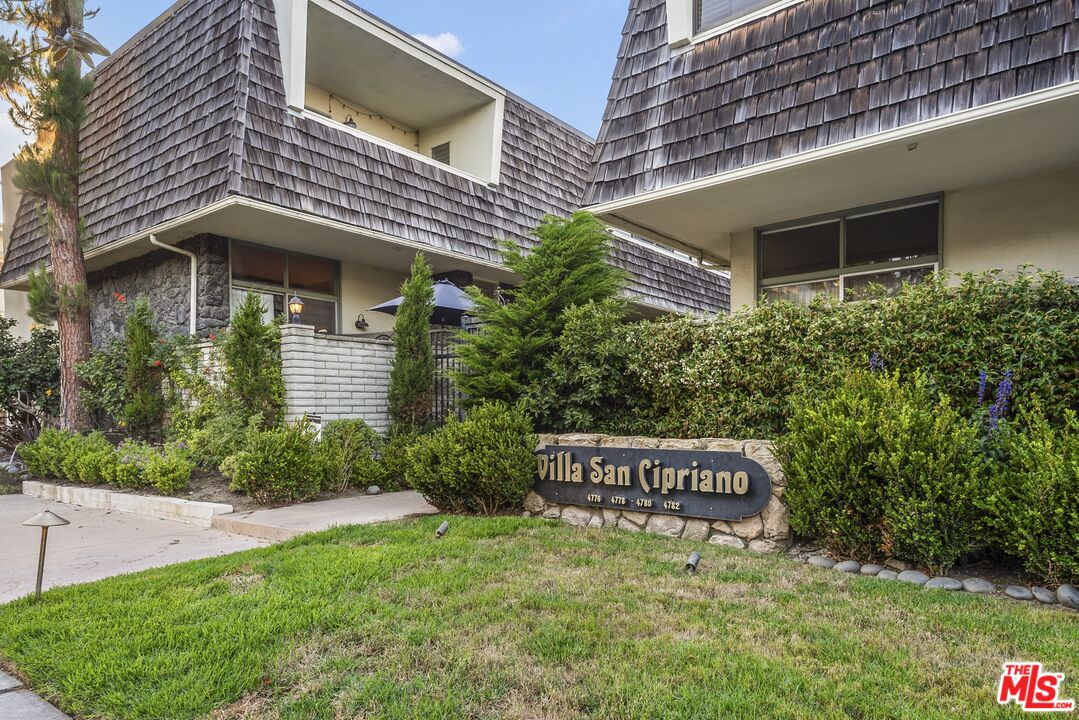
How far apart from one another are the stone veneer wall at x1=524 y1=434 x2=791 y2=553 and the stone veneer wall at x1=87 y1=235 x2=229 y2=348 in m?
5.87

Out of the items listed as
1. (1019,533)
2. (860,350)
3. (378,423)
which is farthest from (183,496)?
(1019,533)

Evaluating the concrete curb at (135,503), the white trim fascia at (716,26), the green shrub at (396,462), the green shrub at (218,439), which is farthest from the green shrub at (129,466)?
the white trim fascia at (716,26)

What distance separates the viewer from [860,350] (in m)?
4.80

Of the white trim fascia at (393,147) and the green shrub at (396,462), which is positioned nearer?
the green shrub at (396,462)

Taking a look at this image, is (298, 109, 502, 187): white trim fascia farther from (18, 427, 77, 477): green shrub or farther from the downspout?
(18, 427, 77, 477): green shrub

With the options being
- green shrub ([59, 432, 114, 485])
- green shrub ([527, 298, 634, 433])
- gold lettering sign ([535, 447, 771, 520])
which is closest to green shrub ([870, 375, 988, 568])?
gold lettering sign ([535, 447, 771, 520])

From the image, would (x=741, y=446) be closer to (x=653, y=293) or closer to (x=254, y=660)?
(x=254, y=660)

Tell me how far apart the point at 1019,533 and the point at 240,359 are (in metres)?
7.33

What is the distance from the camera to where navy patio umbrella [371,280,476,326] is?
9.05 meters

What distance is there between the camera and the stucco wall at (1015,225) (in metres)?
6.23

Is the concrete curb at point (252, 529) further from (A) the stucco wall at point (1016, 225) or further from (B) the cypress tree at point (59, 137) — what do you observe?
(A) the stucco wall at point (1016, 225)

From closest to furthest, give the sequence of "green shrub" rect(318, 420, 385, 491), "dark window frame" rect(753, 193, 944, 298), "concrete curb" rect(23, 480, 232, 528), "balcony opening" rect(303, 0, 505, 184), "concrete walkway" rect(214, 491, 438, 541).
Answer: "concrete walkway" rect(214, 491, 438, 541), "concrete curb" rect(23, 480, 232, 528), "dark window frame" rect(753, 193, 944, 298), "green shrub" rect(318, 420, 385, 491), "balcony opening" rect(303, 0, 505, 184)

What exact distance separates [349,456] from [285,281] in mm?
3808

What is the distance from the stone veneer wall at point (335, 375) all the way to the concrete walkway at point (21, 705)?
5.29m
